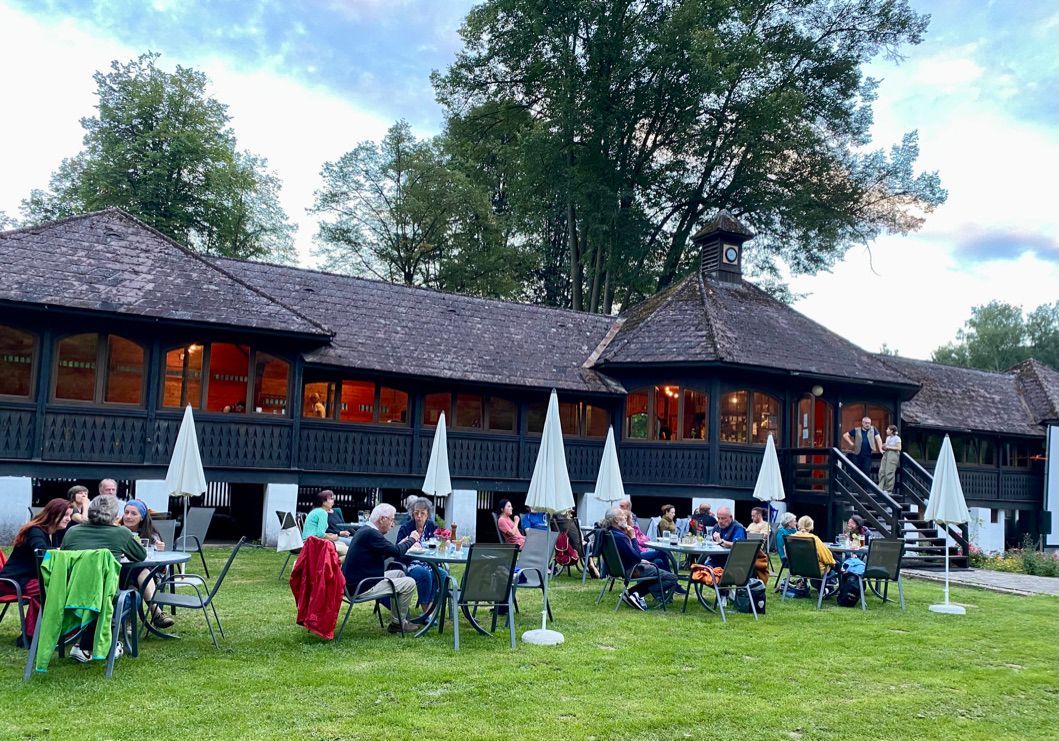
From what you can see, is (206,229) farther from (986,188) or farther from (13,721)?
(13,721)

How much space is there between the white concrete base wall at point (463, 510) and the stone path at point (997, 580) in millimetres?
8726

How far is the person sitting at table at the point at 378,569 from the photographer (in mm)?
8188

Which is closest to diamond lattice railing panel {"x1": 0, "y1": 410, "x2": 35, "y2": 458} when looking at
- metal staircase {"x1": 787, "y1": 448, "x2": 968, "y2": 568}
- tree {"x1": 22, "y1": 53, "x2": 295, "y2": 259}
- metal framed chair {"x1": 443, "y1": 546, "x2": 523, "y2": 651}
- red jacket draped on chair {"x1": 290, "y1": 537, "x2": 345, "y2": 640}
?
red jacket draped on chair {"x1": 290, "y1": 537, "x2": 345, "y2": 640}

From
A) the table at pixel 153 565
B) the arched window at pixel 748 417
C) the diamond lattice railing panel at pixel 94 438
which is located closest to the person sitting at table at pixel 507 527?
the table at pixel 153 565

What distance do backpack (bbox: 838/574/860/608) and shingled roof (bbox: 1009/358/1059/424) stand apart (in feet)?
62.9

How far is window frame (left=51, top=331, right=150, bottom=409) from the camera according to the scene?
15.1 metres

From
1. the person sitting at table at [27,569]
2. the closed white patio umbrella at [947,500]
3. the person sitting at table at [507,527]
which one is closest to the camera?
the person sitting at table at [27,569]

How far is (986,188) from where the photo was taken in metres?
12.7

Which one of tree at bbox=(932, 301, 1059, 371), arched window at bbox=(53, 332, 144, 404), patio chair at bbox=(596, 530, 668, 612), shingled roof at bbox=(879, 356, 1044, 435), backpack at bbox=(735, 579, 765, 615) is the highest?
tree at bbox=(932, 301, 1059, 371)

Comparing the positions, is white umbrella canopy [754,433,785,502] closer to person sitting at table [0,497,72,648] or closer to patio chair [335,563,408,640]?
patio chair [335,563,408,640]

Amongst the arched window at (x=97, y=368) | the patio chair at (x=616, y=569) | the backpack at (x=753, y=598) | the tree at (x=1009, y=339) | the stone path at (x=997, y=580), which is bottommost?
the stone path at (x=997, y=580)

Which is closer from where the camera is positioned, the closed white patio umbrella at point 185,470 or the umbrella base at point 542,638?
the umbrella base at point 542,638

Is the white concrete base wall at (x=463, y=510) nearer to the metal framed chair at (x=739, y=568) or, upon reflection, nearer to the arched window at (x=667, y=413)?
the arched window at (x=667, y=413)

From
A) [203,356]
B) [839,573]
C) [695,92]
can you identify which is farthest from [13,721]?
[695,92]
